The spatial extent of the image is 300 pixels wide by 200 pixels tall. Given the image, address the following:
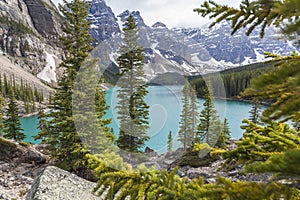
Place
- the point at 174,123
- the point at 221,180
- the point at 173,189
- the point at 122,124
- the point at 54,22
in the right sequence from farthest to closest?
1. the point at 54,22
2. the point at 174,123
3. the point at 122,124
4. the point at 173,189
5. the point at 221,180

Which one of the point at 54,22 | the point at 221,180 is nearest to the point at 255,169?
the point at 221,180

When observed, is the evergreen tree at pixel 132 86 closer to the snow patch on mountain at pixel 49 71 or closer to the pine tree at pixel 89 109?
the pine tree at pixel 89 109

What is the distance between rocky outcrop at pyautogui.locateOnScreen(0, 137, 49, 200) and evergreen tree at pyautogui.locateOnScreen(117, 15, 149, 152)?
5803 millimetres

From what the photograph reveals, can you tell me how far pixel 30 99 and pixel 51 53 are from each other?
6739 cm

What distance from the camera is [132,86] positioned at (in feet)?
45.5

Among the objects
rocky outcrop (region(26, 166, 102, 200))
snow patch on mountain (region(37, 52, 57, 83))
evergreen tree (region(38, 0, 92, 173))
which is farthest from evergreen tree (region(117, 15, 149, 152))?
snow patch on mountain (region(37, 52, 57, 83))

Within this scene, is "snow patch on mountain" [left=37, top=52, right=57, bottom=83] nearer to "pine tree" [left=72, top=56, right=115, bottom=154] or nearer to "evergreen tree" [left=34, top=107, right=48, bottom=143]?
"evergreen tree" [left=34, top=107, right=48, bottom=143]

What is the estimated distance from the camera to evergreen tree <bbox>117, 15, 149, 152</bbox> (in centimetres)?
1336

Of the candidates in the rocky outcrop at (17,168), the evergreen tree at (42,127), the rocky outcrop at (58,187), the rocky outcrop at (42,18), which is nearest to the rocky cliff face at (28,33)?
the rocky outcrop at (42,18)

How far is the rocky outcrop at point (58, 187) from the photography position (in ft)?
25.5

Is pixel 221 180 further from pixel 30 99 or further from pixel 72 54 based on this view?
pixel 30 99

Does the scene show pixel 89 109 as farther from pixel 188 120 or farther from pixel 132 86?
pixel 188 120

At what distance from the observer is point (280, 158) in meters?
1.23

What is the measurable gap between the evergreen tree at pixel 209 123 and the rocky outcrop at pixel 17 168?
43.2 ft
